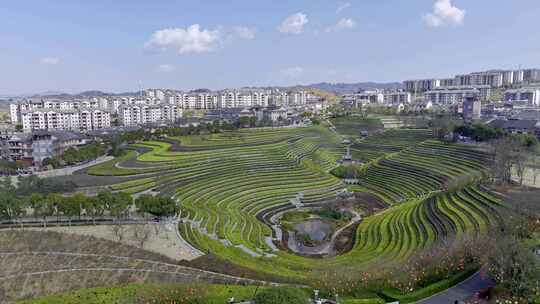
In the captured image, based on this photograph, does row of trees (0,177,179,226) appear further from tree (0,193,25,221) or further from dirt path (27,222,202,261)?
dirt path (27,222,202,261)

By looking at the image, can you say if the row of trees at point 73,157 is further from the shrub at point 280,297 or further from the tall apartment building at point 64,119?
the shrub at point 280,297

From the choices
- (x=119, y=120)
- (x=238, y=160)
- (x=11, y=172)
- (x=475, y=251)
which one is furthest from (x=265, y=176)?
(x=119, y=120)

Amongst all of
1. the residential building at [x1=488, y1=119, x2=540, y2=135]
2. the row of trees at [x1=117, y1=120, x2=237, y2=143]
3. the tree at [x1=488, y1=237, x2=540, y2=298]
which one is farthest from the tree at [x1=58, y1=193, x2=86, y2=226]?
the residential building at [x1=488, y1=119, x2=540, y2=135]

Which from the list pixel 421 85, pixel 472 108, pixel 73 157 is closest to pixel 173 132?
pixel 73 157

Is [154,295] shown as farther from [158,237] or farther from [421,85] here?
[421,85]

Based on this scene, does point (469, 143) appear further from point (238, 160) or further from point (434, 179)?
point (238, 160)

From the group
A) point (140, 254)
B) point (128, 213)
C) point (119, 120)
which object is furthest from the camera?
point (119, 120)

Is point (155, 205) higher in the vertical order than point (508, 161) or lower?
lower
